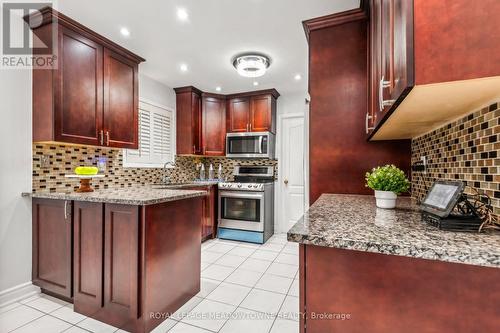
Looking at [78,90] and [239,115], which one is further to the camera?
[239,115]

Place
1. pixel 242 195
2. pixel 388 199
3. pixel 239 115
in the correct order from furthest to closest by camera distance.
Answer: pixel 239 115 < pixel 242 195 < pixel 388 199

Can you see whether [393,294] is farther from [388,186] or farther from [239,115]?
[239,115]

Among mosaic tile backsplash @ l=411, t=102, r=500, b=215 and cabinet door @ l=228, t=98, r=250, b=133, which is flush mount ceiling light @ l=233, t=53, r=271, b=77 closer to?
cabinet door @ l=228, t=98, r=250, b=133

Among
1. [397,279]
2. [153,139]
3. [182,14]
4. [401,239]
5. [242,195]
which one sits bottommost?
[242,195]

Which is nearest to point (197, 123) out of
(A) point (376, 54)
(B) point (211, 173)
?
(B) point (211, 173)

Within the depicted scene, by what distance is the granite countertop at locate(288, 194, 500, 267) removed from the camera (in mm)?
564

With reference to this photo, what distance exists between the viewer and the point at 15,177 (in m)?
2.07

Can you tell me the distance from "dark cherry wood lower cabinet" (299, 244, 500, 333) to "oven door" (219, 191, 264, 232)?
2880 mm

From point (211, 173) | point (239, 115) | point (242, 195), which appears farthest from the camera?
point (211, 173)

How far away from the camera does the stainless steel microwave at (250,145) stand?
395 centimetres

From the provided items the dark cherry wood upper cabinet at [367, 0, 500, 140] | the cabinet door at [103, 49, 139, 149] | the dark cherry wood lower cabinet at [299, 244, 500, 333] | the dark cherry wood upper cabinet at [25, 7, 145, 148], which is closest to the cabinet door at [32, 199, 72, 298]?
the dark cherry wood upper cabinet at [25, 7, 145, 148]

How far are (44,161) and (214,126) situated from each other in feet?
7.98

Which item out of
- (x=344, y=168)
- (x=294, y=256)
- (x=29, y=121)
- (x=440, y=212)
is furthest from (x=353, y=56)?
(x=29, y=121)

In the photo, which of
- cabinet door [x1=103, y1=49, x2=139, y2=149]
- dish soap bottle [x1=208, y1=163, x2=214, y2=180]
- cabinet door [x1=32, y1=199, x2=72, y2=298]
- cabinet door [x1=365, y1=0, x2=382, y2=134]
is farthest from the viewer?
dish soap bottle [x1=208, y1=163, x2=214, y2=180]
